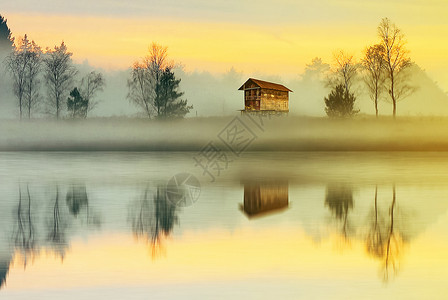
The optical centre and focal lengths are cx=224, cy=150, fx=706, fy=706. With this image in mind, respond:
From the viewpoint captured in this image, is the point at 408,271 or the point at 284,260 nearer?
the point at 408,271

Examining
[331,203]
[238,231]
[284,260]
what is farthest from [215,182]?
[284,260]

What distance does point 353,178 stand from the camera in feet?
151

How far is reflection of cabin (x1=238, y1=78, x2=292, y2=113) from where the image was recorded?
69375 mm

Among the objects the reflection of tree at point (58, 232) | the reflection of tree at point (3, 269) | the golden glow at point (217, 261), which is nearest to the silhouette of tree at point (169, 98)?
the reflection of tree at point (58, 232)

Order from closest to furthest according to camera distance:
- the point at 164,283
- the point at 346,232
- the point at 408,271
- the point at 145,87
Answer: the point at 164,283 < the point at 408,271 < the point at 346,232 < the point at 145,87

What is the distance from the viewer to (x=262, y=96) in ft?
229

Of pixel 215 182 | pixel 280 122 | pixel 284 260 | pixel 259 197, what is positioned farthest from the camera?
pixel 280 122

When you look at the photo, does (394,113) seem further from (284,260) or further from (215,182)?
(284,260)

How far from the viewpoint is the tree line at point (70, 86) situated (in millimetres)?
97000

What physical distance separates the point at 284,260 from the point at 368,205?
13.6 metres

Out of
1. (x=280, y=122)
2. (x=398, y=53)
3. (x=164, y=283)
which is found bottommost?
(x=164, y=283)

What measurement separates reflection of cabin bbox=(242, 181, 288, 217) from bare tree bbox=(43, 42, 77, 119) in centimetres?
6810

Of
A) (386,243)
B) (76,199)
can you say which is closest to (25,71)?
(76,199)

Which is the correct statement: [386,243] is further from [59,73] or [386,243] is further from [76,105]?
[59,73]
